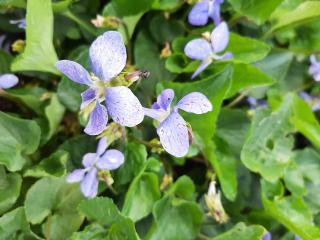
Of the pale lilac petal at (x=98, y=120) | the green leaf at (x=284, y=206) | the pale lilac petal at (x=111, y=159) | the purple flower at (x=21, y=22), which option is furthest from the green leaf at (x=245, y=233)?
the purple flower at (x=21, y=22)

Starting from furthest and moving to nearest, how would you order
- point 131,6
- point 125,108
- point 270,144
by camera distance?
point 270,144, point 131,6, point 125,108

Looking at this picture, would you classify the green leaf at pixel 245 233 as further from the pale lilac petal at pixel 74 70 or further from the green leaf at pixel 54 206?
the pale lilac petal at pixel 74 70

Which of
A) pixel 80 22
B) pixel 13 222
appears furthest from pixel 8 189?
pixel 80 22

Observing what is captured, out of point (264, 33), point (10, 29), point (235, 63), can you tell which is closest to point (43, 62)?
point (10, 29)

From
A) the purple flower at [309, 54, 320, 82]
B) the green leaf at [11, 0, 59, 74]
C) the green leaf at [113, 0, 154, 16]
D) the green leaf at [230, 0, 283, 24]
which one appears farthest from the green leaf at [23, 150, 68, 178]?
the purple flower at [309, 54, 320, 82]

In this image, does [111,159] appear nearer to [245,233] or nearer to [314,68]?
[245,233]
